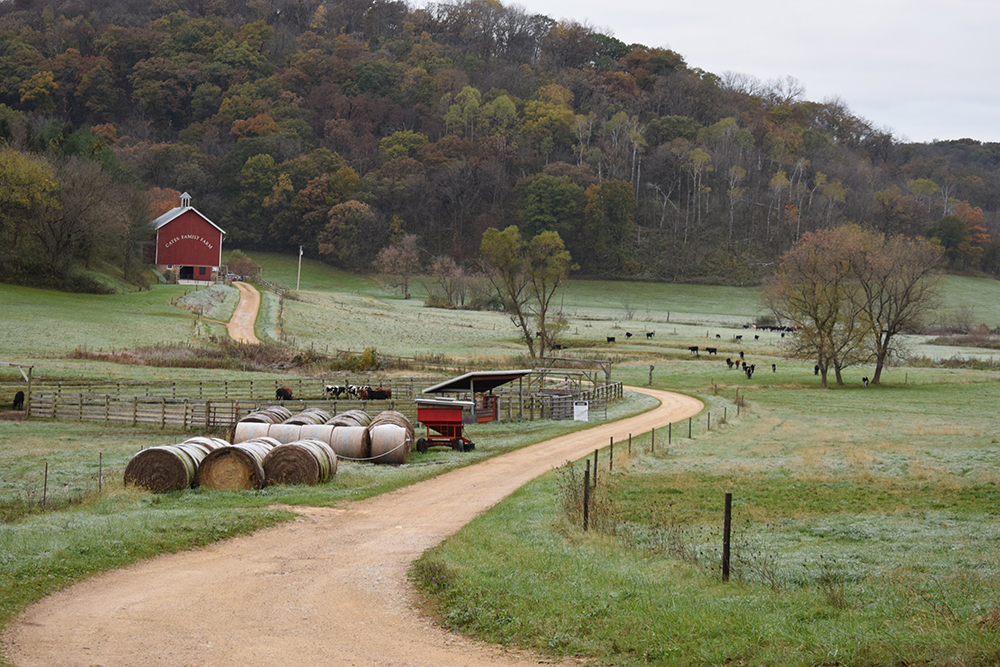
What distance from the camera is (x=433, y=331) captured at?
82.6 meters

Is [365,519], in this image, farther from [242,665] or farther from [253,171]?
[253,171]

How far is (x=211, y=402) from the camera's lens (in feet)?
115

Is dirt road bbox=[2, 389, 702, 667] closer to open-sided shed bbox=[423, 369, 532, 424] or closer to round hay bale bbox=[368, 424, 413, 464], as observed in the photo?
round hay bale bbox=[368, 424, 413, 464]

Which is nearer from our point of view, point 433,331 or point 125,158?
point 433,331

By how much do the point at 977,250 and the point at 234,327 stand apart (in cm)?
15380

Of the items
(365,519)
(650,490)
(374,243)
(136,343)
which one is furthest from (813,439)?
(374,243)

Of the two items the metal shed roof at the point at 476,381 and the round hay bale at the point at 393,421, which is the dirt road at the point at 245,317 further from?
the round hay bale at the point at 393,421

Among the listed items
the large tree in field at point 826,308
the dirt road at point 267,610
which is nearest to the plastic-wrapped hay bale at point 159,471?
the dirt road at point 267,610

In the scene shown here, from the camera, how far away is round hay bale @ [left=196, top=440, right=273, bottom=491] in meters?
21.5

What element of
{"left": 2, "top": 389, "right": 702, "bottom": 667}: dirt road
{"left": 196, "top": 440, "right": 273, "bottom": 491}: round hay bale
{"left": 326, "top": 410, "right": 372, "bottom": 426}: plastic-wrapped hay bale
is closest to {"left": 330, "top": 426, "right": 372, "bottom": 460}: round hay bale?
{"left": 326, "top": 410, "right": 372, "bottom": 426}: plastic-wrapped hay bale

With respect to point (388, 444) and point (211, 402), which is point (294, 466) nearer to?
point (388, 444)

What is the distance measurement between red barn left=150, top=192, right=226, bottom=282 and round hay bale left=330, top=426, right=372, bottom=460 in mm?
85202

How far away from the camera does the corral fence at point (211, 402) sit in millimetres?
35094

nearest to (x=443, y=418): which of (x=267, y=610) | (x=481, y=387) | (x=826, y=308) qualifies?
(x=481, y=387)
